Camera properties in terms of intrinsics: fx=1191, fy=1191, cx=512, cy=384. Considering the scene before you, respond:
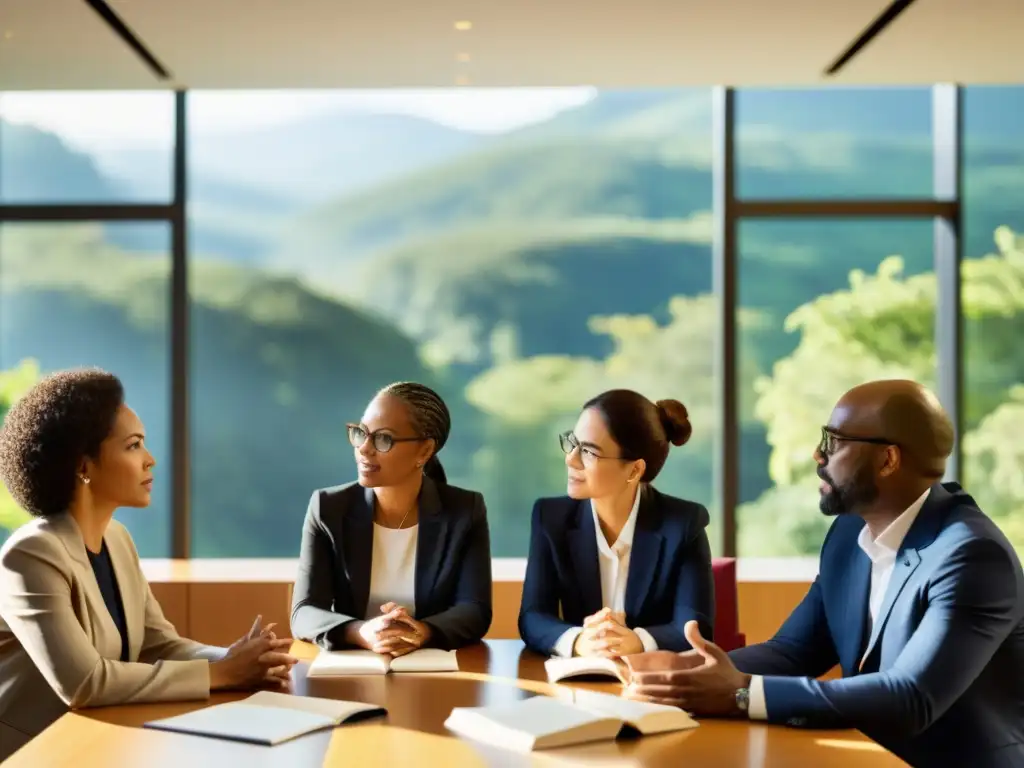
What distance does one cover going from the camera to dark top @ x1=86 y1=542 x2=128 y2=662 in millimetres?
3012

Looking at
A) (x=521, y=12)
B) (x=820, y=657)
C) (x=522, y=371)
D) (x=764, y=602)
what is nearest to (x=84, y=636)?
(x=820, y=657)

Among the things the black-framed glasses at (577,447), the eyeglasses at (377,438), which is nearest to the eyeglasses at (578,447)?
the black-framed glasses at (577,447)

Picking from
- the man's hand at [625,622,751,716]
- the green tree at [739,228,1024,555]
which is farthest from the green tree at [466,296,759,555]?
the man's hand at [625,622,751,716]

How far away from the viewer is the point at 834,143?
239 inches

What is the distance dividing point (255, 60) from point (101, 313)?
170 cm

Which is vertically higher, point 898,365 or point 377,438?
point 898,365

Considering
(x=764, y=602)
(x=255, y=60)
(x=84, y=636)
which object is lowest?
(x=764, y=602)

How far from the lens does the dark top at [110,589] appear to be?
301 cm

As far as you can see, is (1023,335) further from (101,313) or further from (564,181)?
(101,313)

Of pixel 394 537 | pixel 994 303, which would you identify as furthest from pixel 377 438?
pixel 994 303

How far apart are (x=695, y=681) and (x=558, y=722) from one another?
13.3 inches

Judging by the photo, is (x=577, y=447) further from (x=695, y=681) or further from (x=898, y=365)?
(x=898, y=365)

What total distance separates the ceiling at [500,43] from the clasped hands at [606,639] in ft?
8.09

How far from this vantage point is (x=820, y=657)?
3.14 meters
